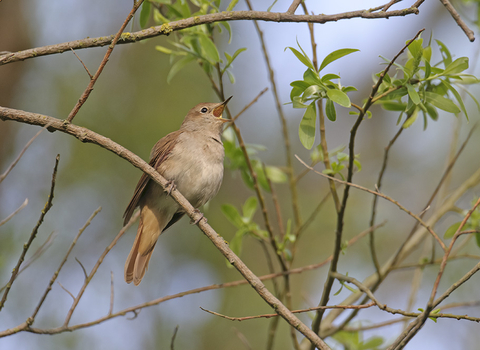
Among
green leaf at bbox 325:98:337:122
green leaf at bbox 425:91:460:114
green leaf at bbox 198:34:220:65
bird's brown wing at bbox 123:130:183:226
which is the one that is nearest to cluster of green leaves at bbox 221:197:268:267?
bird's brown wing at bbox 123:130:183:226

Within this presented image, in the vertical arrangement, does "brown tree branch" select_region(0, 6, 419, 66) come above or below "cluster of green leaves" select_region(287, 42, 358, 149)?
above

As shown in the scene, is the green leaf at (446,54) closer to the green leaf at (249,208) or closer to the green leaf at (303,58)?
the green leaf at (303,58)

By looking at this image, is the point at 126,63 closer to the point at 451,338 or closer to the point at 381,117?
the point at 381,117

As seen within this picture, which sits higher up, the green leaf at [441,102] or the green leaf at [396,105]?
the green leaf at [396,105]

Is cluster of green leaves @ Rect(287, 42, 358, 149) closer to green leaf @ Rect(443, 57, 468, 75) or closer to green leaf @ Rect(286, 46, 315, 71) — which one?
green leaf @ Rect(286, 46, 315, 71)

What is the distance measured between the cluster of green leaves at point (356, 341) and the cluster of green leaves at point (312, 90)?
6.94 feet

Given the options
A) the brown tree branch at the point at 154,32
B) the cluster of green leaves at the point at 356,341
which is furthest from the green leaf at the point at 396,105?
the cluster of green leaves at the point at 356,341

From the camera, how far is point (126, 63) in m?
9.72

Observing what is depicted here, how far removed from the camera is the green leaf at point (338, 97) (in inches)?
106

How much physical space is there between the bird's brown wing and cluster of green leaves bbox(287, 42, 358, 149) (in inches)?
77.7

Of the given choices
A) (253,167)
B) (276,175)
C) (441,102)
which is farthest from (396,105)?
(253,167)

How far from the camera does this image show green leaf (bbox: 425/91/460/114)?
301 centimetres

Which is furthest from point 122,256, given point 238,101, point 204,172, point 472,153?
point 472,153

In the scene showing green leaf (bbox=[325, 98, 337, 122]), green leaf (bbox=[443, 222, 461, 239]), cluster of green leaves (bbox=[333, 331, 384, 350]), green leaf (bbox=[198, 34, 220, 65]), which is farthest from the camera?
cluster of green leaves (bbox=[333, 331, 384, 350])
